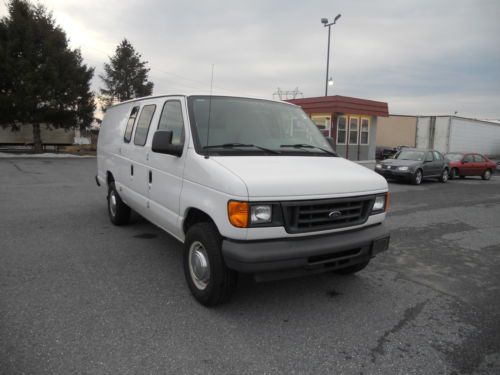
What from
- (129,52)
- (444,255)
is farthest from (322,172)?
(129,52)

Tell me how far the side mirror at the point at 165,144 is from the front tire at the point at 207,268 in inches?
31.8

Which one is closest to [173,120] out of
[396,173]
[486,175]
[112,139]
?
[112,139]

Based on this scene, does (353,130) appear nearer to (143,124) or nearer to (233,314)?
(143,124)

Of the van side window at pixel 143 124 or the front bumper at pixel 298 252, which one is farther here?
the van side window at pixel 143 124

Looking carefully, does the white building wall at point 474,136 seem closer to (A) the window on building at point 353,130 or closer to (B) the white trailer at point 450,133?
(B) the white trailer at point 450,133

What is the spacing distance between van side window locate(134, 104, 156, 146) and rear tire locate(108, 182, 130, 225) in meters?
1.51

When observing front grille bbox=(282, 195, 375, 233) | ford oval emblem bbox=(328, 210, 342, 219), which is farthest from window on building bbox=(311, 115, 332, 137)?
ford oval emblem bbox=(328, 210, 342, 219)

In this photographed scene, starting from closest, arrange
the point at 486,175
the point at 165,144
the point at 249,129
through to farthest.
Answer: the point at 165,144 → the point at 249,129 → the point at 486,175

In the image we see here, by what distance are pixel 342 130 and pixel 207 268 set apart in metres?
22.8

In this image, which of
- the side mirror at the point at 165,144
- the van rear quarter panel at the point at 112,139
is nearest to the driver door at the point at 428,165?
the van rear quarter panel at the point at 112,139

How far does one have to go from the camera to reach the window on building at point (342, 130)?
24703 millimetres

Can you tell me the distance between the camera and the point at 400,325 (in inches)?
135

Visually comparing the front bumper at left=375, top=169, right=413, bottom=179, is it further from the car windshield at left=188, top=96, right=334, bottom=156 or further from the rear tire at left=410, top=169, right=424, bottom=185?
the car windshield at left=188, top=96, right=334, bottom=156

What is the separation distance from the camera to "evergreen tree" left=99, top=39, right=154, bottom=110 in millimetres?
39094
